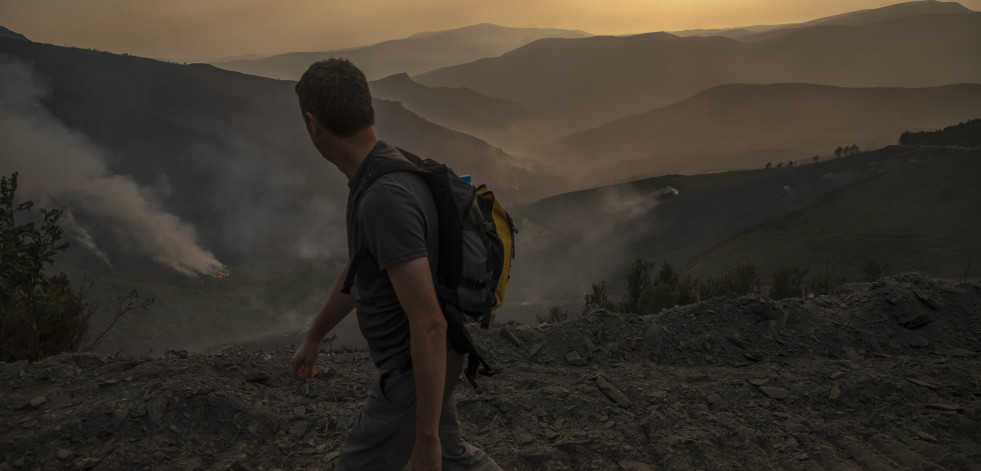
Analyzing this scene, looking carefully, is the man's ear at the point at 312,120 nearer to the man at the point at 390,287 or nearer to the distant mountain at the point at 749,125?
the man at the point at 390,287

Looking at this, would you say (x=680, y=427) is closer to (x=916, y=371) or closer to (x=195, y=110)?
(x=916, y=371)

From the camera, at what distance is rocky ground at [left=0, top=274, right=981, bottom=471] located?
144 inches

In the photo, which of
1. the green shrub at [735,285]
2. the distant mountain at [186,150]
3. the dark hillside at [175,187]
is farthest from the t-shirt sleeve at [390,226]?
the distant mountain at [186,150]

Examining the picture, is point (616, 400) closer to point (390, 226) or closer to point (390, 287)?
point (390, 287)

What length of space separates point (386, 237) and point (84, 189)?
4390cm

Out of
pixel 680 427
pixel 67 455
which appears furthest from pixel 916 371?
pixel 67 455

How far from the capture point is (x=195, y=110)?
177 feet

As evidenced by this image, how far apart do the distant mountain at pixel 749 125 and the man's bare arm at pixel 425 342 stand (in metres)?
93.0

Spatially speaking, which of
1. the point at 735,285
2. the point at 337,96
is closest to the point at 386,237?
the point at 337,96

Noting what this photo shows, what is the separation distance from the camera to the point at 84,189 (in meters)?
35.8

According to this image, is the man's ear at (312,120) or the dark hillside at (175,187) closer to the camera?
the man's ear at (312,120)

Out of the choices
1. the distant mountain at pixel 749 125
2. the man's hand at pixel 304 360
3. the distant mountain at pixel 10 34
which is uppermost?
the distant mountain at pixel 10 34

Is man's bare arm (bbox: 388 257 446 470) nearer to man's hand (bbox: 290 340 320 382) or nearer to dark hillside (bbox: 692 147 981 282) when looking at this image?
man's hand (bbox: 290 340 320 382)

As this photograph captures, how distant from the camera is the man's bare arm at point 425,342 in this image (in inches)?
67.7
